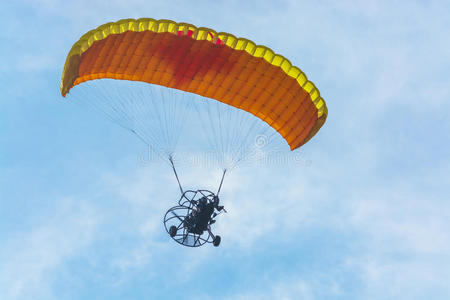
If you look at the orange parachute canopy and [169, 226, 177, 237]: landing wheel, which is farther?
[169, 226, 177, 237]: landing wheel

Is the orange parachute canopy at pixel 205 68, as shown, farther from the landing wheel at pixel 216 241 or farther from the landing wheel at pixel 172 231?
the landing wheel at pixel 172 231

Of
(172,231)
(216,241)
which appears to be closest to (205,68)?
(172,231)

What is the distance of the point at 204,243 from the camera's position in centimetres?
2078

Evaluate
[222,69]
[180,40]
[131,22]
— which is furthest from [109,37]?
[222,69]

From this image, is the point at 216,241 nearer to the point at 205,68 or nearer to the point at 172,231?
the point at 172,231

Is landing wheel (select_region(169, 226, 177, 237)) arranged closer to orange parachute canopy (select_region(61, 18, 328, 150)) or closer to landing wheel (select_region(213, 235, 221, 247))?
landing wheel (select_region(213, 235, 221, 247))

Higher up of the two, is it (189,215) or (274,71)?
(274,71)

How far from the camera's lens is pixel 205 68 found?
69.6 ft

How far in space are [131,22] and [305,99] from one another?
6.19 metres

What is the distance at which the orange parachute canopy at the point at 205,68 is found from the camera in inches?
770

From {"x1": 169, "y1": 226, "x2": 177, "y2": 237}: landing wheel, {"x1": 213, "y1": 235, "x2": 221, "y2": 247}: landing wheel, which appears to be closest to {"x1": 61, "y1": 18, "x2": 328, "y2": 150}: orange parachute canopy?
{"x1": 213, "y1": 235, "x2": 221, "y2": 247}: landing wheel

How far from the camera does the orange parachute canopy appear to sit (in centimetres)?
1956

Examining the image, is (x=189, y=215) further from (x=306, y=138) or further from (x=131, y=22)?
(x=131, y=22)

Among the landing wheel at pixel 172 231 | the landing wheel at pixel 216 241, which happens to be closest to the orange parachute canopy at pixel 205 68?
the landing wheel at pixel 216 241
